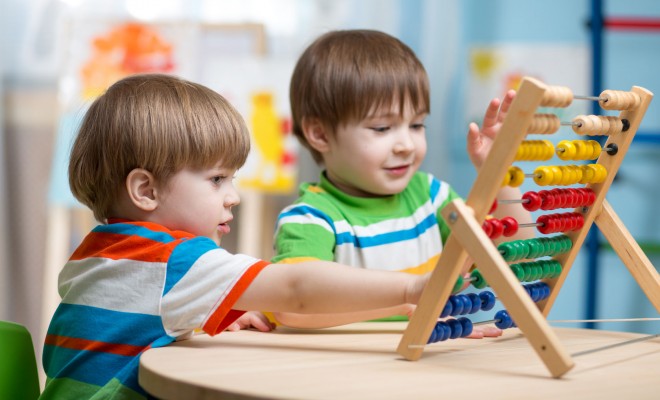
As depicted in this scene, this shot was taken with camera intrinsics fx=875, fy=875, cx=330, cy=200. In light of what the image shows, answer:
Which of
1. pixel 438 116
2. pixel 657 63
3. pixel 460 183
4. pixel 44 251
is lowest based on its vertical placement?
pixel 44 251

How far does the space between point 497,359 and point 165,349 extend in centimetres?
40

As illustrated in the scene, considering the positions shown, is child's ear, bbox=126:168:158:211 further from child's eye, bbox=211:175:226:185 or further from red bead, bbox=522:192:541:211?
red bead, bbox=522:192:541:211

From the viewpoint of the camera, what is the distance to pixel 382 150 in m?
1.59

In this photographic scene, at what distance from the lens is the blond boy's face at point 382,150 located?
159 cm

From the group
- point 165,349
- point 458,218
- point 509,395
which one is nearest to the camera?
point 509,395

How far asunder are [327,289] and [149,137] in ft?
1.12

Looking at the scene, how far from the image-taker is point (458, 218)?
956mm

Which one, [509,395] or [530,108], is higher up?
[530,108]

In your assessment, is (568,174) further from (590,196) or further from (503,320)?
(503,320)

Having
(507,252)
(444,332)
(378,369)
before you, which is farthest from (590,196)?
Answer: (378,369)

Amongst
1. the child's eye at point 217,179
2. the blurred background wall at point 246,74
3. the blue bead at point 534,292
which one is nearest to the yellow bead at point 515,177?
the blue bead at point 534,292

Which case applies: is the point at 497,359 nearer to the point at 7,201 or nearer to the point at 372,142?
the point at 372,142

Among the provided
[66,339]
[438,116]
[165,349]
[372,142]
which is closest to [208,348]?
[165,349]

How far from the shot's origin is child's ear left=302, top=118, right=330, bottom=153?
1689mm
